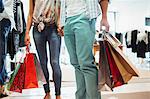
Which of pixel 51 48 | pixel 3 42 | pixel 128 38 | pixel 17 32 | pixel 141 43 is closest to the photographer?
pixel 51 48

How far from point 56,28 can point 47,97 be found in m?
0.59

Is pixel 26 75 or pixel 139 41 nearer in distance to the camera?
pixel 26 75

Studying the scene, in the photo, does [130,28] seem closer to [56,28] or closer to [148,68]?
[148,68]

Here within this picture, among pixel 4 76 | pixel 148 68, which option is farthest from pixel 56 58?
pixel 148 68

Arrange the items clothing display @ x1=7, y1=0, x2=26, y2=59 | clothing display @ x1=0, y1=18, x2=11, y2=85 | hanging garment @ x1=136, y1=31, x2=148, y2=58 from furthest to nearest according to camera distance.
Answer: hanging garment @ x1=136, y1=31, x2=148, y2=58, clothing display @ x1=7, y1=0, x2=26, y2=59, clothing display @ x1=0, y1=18, x2=11, y2=85

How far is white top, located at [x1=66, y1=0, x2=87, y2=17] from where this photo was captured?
1.34 m

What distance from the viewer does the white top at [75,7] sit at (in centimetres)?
134

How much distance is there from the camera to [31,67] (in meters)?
1.64

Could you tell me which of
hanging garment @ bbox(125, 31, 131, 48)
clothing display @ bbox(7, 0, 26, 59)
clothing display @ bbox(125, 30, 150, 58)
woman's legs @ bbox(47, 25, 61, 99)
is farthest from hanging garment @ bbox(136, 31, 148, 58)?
clothing display @ bbox(7, 0, 26, 59)

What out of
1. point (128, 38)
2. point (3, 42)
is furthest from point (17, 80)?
point (128, 38)

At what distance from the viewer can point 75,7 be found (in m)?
1.37

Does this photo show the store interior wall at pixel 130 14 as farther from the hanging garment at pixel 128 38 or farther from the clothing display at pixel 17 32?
the clothing display at pixel 17 32

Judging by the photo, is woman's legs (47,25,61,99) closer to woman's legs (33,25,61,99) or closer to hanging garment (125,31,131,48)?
woman's legs (33,25,61,99)

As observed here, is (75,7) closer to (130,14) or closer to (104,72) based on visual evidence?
(104,72)
